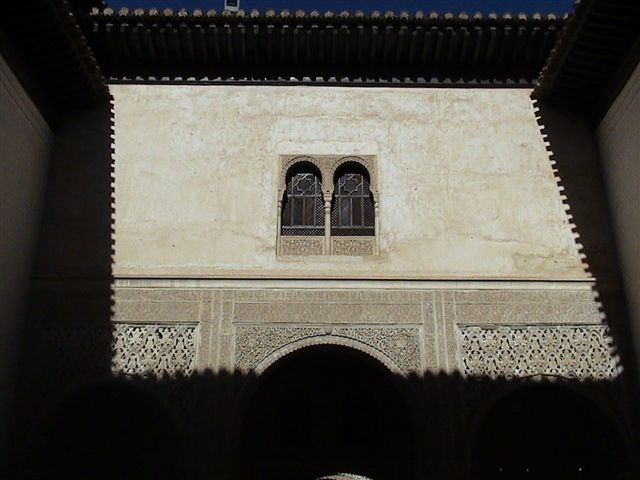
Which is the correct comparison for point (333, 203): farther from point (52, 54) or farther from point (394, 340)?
point (52, 54)

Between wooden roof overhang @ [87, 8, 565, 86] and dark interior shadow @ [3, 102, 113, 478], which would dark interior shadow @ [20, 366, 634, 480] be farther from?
wooden roof overhang @ [87, 8, 565, 86]

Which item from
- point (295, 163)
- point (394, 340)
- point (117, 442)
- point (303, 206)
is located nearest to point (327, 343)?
point (394, 340)

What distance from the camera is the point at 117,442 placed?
24.0 feet

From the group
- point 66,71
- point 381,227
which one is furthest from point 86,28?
point 381,227

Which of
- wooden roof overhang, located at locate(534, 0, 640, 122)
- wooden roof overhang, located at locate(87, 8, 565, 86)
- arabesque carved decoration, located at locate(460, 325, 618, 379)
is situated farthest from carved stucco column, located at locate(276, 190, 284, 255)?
wooden roof overhang, located at locate(534, 0, 640, 122)

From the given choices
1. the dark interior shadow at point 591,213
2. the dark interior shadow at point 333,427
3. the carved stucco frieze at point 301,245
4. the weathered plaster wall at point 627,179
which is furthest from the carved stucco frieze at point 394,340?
the weathered plaster wall at point 627,179

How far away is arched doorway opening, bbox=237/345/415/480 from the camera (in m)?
7.40

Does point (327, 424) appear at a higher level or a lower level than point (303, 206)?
lower

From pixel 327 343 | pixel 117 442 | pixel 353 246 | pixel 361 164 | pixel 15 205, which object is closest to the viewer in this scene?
pixel 15 205

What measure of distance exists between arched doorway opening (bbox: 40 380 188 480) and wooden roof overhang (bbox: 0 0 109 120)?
2.99 metres

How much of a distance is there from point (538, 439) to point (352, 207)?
9.93 ft

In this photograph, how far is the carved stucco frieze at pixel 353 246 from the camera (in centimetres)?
710

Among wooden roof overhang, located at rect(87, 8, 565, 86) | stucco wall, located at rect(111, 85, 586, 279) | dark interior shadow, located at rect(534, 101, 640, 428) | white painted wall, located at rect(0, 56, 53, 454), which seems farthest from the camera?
wooden roof overhang, located at rect(87, 8, 565, 86)

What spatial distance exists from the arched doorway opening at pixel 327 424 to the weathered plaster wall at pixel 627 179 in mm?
2445
